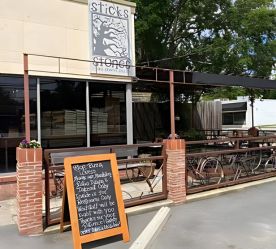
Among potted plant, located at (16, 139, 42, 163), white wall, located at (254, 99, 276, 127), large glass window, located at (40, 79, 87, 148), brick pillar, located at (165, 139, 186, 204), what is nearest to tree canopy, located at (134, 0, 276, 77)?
large glass window, located at (40, 79, 87, 148)

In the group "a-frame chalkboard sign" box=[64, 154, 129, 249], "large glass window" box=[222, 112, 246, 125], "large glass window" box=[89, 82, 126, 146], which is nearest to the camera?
"a-frame chalkboard sign" box=[64, 154, 129, 249]

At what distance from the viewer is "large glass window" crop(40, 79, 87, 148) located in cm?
968

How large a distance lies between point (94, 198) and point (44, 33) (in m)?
5.02

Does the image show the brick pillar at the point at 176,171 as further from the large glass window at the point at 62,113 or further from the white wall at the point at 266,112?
the white wall at the point at 266,112

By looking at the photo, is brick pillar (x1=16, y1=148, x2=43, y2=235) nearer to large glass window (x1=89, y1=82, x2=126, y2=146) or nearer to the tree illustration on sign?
large glass window (x1=89, y1=82, x2=126, y2=146)

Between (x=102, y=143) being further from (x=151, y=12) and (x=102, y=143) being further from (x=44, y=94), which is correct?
(x=151, y=12)

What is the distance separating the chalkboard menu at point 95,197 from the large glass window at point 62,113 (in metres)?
3.72

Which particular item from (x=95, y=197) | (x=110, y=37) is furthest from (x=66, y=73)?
(x=95, y=197)

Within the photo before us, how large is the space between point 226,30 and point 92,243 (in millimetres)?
16895

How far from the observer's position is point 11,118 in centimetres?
919

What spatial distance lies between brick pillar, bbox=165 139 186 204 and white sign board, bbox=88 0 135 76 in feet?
9.55

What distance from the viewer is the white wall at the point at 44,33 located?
30.0ft

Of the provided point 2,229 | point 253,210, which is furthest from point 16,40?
point 253,210

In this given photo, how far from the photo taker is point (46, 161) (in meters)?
6.45
